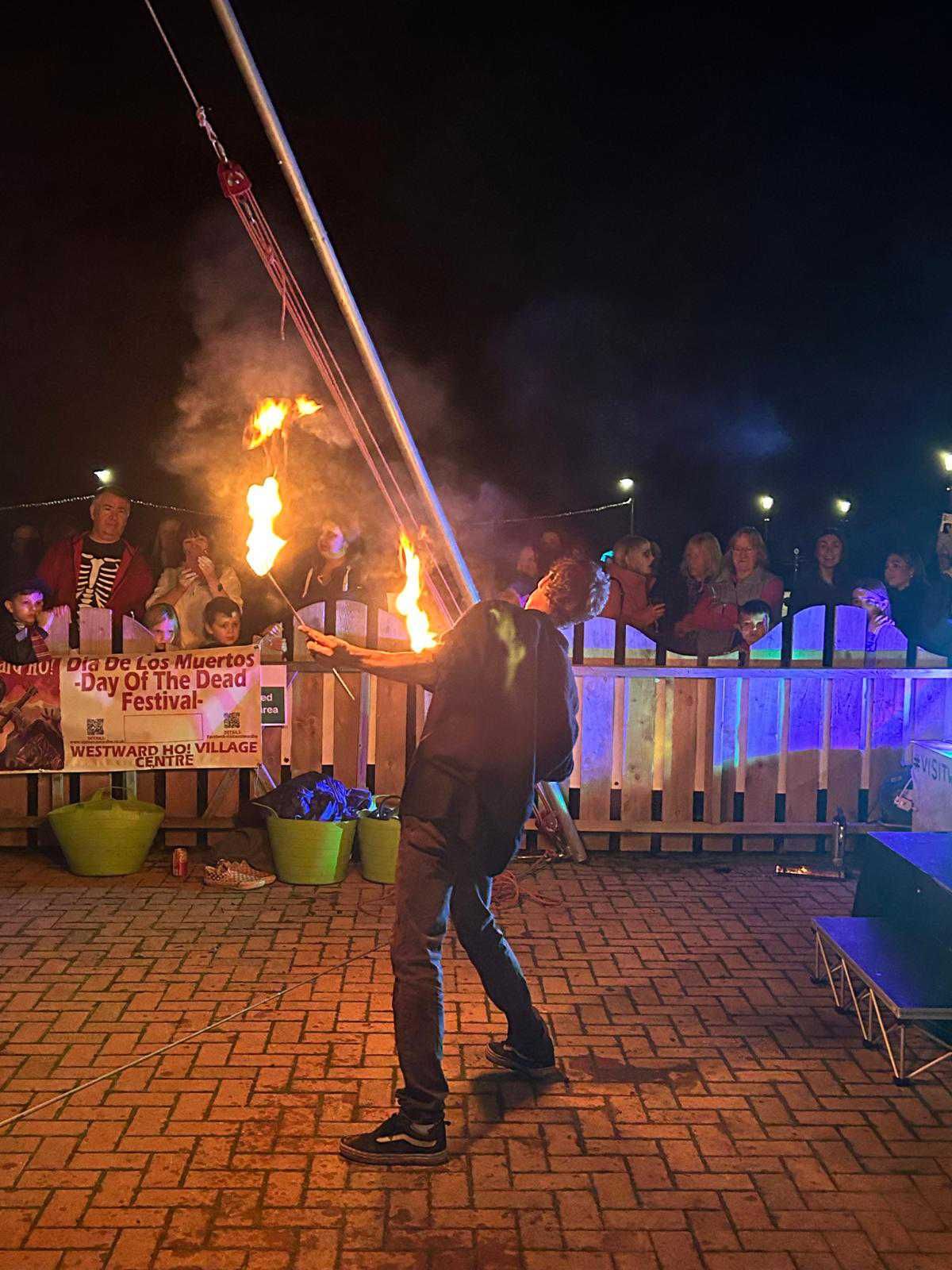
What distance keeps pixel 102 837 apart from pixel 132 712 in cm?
106

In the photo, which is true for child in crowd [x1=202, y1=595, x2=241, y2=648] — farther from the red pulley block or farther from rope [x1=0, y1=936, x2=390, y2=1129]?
the red pulley block

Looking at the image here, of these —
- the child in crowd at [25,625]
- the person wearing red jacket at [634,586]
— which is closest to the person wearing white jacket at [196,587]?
the child in crowd at [25,625]

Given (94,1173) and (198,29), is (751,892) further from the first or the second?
(198,29)

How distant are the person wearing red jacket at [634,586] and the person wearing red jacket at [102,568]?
12.4ft

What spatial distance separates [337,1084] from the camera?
5.14 meters

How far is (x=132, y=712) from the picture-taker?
29.5ft

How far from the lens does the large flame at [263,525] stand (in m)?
5.74

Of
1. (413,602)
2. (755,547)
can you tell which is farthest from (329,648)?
(755,547)

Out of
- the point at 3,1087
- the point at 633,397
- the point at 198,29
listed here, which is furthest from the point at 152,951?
the point at 633,397

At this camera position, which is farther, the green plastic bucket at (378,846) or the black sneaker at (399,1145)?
the green plastic bucket at (378,846)

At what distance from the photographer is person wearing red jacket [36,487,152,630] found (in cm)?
919

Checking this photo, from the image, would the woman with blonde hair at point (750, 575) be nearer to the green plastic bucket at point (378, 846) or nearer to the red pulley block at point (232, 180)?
the green plastic bucket at point (378, 846)

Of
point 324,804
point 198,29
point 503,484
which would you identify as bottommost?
point 324,804

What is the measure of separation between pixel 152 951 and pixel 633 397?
48.3 feet
